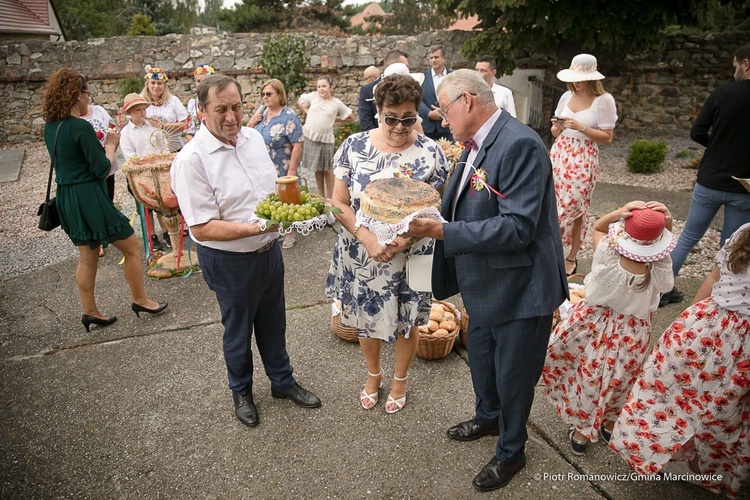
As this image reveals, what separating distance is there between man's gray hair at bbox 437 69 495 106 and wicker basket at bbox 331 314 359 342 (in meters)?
2.31

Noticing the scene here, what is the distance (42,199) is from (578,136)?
909 cm

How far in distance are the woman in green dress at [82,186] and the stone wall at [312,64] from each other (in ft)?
33.9

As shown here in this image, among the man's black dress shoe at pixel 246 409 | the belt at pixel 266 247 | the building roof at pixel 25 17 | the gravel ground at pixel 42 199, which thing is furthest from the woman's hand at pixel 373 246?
the building roof at pixel 25 17

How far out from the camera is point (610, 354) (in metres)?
2.74

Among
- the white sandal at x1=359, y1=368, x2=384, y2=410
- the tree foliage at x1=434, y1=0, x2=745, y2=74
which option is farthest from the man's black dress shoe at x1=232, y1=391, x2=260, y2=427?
the tree foliage at x1=434, y1=0, x2=745, y2=74

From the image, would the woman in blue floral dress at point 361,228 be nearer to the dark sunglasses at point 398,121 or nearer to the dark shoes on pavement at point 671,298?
the dark sunglasses at point 398,121

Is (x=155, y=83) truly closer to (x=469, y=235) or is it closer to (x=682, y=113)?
(x=469, y=235)

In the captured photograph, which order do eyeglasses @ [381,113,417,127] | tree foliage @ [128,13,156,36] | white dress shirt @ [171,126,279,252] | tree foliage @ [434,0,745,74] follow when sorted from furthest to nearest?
tree foliage @ [128,13,156,36] < tree foliage @ [434,0,745,74] < eyeglasses @ [381,113,417,127] < white dress shirt @ [171,126,279,252]

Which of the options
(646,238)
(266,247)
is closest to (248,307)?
(266,247)

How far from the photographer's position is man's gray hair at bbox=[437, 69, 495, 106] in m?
2.22

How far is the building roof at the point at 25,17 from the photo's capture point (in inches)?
659

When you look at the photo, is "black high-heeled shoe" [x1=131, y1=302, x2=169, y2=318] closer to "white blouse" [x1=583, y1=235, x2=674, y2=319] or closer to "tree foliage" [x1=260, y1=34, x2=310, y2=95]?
"white blouse" [x1=583, y1=235, x2=674, y2=319]

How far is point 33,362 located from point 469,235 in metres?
3.85

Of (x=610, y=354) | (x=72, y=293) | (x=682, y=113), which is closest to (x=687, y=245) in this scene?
(x=610, y=354)
